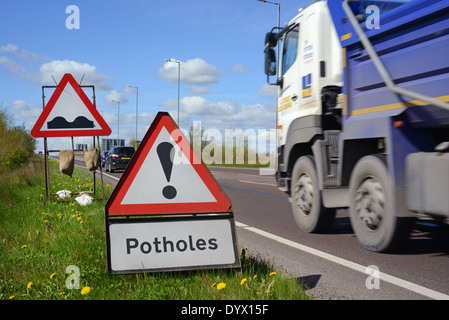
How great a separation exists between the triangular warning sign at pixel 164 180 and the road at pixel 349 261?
3.99 feet

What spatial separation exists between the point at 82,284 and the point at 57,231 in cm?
236

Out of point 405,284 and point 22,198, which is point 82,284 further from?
point 22,198

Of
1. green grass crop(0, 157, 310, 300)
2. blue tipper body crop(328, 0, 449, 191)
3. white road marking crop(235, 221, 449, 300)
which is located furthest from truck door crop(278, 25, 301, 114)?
green grass crop(0, 157, 310, 300)

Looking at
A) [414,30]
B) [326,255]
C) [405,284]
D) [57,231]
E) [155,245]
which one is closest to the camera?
[155,245]

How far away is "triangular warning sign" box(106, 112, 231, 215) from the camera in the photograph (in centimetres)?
356

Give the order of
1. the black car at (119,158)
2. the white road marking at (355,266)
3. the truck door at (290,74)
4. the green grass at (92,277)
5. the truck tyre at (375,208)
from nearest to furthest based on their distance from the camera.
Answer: the green grass at (92,277), the white road marking at (355,266), the truck tyre at (375,208), the truck door at (290,74), the black car at (119,158)

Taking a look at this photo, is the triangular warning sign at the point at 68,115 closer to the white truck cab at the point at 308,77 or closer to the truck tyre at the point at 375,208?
the white truck cab at the point at 308,77

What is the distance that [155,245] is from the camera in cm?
348

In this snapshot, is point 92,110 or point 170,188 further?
point 92,110

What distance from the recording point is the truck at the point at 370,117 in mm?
4391

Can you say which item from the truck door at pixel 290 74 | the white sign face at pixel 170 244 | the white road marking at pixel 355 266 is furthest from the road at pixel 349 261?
the truck door at pixel 290 74

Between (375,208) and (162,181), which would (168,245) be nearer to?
(162,181)

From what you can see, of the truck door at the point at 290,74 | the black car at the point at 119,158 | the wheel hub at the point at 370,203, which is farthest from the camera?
the black car at the point at 119,158

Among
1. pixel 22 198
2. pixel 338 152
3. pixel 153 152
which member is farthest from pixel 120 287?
pixel 22 198
